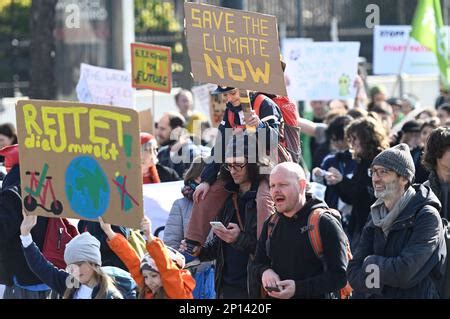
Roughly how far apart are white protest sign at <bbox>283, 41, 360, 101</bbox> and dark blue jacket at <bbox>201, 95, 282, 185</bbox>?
5.78 m

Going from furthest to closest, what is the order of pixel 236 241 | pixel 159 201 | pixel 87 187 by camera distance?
pixel 159 201 → pixel 236 241 → pixel 87 187

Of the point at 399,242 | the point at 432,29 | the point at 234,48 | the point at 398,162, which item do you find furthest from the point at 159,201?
the point at 432,29

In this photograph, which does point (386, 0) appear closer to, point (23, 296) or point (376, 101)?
point (376, 101)

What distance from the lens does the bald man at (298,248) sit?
593 centimetres

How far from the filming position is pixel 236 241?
21.1 ft

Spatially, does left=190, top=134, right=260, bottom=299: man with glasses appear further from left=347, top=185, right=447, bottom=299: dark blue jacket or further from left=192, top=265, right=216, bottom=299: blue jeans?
left=347, top=185, right=447, bottom=299: dark blue jacket

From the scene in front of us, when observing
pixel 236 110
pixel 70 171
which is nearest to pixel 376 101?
pixel 236 110

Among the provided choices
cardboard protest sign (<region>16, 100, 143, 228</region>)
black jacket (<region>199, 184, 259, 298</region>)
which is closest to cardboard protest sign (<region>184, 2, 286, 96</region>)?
black jacket (<region>199, 184, 259, 298</region>)

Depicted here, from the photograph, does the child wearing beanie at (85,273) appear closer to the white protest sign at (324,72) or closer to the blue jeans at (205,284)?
the blue jeans at (205,284)

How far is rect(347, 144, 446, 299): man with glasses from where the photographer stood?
582 centimetres

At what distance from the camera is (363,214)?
8273 mm

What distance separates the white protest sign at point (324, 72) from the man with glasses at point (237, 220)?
638cm

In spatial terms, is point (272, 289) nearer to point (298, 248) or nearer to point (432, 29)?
point (298, 248)

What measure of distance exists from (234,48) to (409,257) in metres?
1.93
